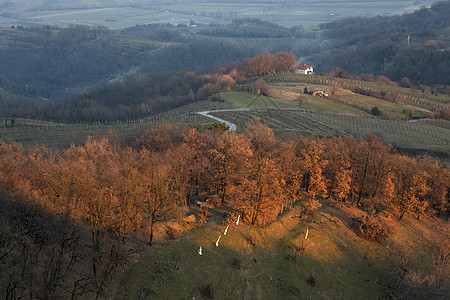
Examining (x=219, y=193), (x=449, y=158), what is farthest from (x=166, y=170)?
(x=449, y=158)

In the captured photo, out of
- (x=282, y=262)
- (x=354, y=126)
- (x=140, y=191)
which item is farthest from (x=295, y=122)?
(x=140, y=191)

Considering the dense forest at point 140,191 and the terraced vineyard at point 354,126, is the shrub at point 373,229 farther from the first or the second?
the terraced vineyard at point 354,126

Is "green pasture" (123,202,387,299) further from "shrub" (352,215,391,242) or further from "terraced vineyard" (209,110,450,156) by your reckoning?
"terraced vineyard" (209,110,450,156)

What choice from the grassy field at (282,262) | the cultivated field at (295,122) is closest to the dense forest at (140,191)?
the grassy field at (282,262)

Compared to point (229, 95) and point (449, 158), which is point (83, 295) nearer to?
point (449, 158)

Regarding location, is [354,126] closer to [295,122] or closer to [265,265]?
[295,122]

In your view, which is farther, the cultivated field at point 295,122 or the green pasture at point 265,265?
the cultivated field at point 295,122
